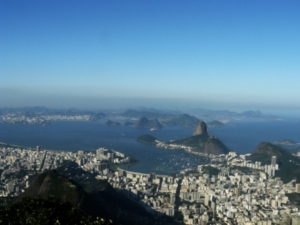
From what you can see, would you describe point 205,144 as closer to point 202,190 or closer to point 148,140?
point 148,140

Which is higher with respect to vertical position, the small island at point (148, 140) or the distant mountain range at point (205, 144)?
the distant mountain range at point (205, 144)

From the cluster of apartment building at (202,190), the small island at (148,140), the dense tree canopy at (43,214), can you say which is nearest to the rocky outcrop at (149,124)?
the small island at (148,140)

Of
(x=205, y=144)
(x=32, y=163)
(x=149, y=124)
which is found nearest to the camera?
(x=32, y=163)

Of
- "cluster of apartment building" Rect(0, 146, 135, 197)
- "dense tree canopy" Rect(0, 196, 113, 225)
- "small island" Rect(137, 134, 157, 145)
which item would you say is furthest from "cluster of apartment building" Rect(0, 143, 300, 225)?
"small island" Rect(137, 134, 157, 145)

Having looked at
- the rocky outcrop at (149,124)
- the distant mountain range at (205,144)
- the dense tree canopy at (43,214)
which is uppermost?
the dense tree canopy at (43,214)

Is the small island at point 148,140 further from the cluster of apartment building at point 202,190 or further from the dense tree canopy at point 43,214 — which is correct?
the dense tree canopy at point 43,214

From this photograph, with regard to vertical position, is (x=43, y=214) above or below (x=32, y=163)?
above

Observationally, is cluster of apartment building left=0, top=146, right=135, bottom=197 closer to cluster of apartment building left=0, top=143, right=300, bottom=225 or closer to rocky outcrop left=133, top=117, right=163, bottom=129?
cluster of apartment building left=0, top=143, right=300, bottom=225

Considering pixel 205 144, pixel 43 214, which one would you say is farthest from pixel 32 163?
pixel 43 214

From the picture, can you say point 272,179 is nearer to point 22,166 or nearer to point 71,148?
point 22,166

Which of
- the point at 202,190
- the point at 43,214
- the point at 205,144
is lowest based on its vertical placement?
the point at 202,190

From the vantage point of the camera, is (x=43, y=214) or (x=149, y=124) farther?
(x=149, y=124)
